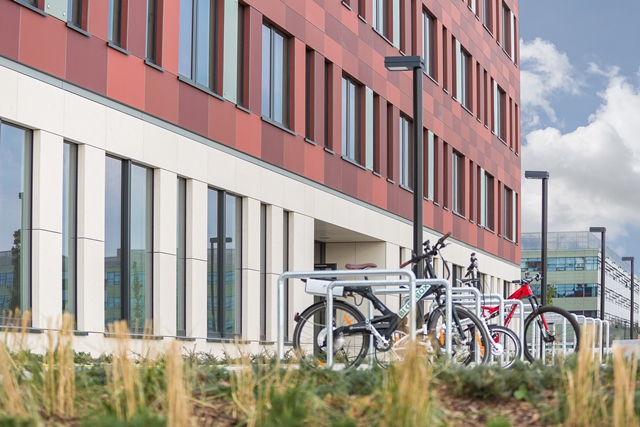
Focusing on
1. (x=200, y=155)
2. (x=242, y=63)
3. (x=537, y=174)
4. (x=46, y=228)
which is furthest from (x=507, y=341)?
(x=537, y=174)

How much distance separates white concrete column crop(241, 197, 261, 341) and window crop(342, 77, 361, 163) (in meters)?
5.95

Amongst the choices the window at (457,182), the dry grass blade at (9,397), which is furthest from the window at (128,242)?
the window at (457,182)

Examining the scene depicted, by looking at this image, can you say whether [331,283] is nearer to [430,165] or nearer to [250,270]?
[250,270]

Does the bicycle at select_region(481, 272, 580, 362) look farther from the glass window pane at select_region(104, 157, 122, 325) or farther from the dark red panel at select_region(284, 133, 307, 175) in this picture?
the dark red panel at select_region(284, 133, 307, 175)

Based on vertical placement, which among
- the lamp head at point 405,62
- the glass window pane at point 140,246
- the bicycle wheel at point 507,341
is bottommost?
the bicycle wheel at point 507,341

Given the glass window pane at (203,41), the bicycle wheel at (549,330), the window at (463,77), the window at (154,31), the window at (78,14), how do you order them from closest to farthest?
the bicycle wheel at (549,330)
the window at (78,14)
the window at (154,31)
the glass window pane at (203,41)
the window at (463,77)

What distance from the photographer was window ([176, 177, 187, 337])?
20672 mm

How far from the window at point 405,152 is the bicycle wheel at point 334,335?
21.2 m

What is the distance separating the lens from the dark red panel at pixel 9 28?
1585 centimetres

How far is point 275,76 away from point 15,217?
9.85 metres

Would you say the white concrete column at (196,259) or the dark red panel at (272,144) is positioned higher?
the dark red panel at (272,144)

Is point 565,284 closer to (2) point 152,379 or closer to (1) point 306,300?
(1) point 306,300

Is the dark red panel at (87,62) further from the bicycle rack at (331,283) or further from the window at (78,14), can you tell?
the bicycle rack at (331,283)

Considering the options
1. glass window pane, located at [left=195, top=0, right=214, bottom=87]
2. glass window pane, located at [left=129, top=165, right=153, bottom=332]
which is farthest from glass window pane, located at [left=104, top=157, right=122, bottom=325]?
glass window pane, located at [left=195, top=0, right=214, bottom=87]
